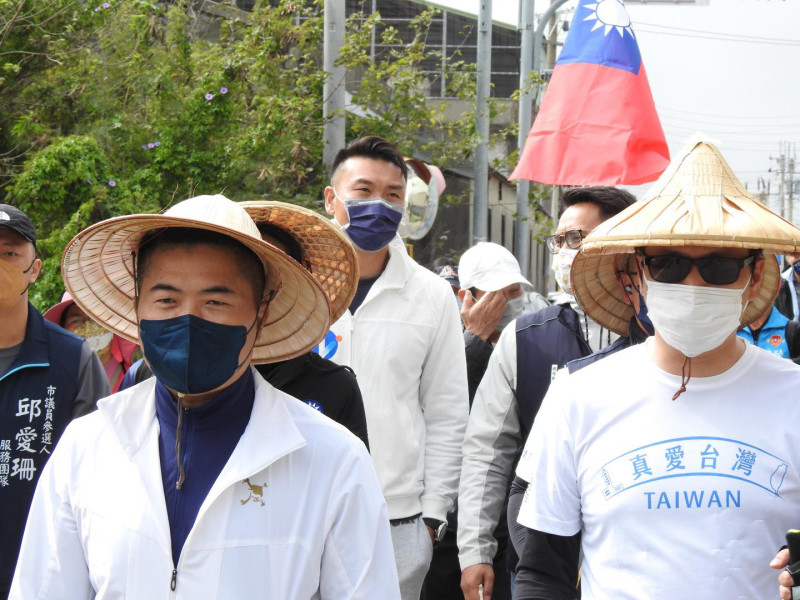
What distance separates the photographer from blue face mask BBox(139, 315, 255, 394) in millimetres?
2246

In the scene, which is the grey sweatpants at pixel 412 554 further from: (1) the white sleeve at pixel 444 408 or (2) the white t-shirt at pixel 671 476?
(2) the white t-shirt at pixel 671 476

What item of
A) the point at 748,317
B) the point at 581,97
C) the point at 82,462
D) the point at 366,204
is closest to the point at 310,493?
the point at 82,462

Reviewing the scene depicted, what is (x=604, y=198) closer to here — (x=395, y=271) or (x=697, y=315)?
(x=395, y=271)

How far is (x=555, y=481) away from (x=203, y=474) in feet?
3.09

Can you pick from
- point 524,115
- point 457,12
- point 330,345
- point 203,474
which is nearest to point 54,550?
point 203,474

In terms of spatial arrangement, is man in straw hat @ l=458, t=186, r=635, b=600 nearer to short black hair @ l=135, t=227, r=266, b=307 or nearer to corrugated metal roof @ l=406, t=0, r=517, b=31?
short black hair @ l=135, t=227, r=266, b=307

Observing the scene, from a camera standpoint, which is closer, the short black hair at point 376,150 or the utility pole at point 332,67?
the short black hair at point 376,150

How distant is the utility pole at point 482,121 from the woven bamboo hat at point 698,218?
11118 millimetres

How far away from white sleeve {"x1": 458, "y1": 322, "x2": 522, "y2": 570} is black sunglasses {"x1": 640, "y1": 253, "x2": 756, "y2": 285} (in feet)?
4.56

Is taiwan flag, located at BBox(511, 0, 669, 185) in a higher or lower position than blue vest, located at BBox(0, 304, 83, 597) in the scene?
higher

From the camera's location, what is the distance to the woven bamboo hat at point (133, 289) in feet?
7.70

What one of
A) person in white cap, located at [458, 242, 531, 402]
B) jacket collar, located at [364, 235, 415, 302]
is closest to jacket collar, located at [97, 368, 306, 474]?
jacket collar, located at [364, 235, 415, 302]

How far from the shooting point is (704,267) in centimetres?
259

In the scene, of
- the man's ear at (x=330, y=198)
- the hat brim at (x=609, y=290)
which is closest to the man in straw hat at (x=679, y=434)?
the hat brim at (x=609, y=290)
